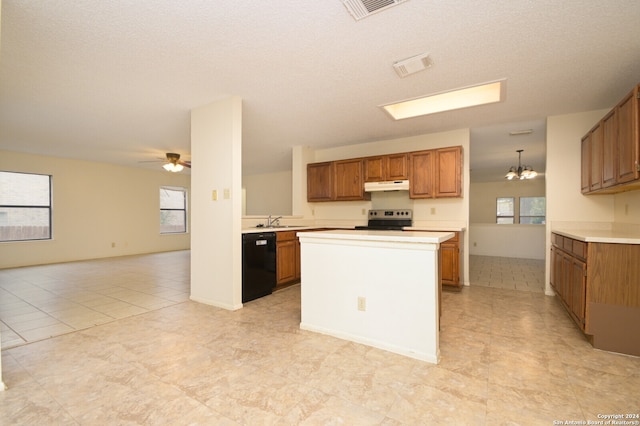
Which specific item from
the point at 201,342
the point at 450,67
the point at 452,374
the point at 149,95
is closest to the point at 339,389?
the point at 452,374

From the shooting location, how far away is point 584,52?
7.79 ft

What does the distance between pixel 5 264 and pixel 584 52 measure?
A: 31.0 feet

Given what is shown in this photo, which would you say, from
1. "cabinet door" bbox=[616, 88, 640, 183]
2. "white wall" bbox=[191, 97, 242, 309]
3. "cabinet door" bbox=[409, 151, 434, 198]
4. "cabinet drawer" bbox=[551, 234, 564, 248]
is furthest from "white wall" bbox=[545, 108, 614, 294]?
"white wall" bbox=[191, 97, 242, 309]

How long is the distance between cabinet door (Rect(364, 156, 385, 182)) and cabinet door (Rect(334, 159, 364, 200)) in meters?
0.11

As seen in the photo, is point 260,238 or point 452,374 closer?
point 452,374

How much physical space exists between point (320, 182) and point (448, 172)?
228 cm

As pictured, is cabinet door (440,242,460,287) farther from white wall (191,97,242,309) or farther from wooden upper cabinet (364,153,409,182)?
white wall (191,97,242,309)

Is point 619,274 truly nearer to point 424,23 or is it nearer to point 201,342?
point 424,23

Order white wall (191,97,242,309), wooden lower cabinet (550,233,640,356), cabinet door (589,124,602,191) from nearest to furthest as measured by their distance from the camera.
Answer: wooden lower cabinet (550,233,640,356), cabinet door (589,124,602,191), white wall (191,97,242,309)

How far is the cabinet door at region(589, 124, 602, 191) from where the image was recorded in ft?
10.3

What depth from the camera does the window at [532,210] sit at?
388 inches

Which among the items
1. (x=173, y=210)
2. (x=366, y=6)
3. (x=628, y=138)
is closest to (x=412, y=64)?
(x=366, y=6)

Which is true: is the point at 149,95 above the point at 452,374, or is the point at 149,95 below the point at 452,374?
above

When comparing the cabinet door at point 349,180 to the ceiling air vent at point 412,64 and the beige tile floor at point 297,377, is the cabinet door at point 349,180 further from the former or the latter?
the beige tile floor at point 297,377
